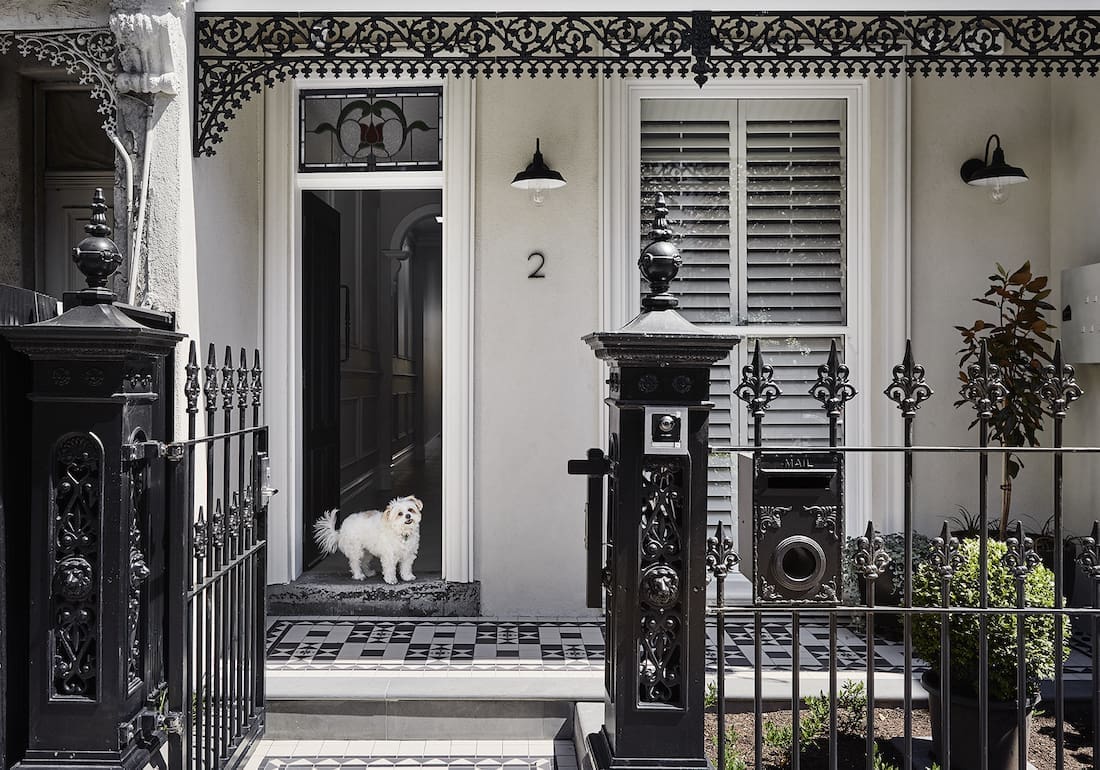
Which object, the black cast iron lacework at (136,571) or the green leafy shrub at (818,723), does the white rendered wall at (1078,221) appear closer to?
the green leafy shrub at (818,723)

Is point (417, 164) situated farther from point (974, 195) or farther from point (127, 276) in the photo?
point (974, 195)

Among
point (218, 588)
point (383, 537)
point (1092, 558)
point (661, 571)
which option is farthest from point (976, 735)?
point (383, 537)

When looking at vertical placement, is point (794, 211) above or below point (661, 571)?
above

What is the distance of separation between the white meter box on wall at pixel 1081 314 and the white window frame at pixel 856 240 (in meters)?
0.85

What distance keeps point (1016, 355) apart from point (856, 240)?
1.06 meters

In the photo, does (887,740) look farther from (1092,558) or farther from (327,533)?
(327,533)

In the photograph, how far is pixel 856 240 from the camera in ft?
16.9

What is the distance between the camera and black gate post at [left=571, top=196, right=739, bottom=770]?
7.81 feet

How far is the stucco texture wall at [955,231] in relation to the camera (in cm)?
515

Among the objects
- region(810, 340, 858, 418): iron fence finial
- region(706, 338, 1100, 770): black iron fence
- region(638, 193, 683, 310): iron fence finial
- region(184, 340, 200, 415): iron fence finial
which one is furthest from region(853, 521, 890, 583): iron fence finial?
region(184, 340, 200, 415): iron fence finial

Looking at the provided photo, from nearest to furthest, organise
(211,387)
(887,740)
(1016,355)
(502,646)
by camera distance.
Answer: (211,387) < (887,740) < (502,646) < (1016,355)

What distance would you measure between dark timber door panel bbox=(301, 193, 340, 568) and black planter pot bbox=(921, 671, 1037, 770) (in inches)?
145

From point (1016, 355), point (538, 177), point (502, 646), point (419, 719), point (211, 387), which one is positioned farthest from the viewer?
point (538, 177)

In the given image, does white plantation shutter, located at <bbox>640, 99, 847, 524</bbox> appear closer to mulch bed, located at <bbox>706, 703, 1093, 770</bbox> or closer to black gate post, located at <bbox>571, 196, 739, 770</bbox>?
mulch bed, located at <bbox>706, 703, 1093, 770</bbox>
